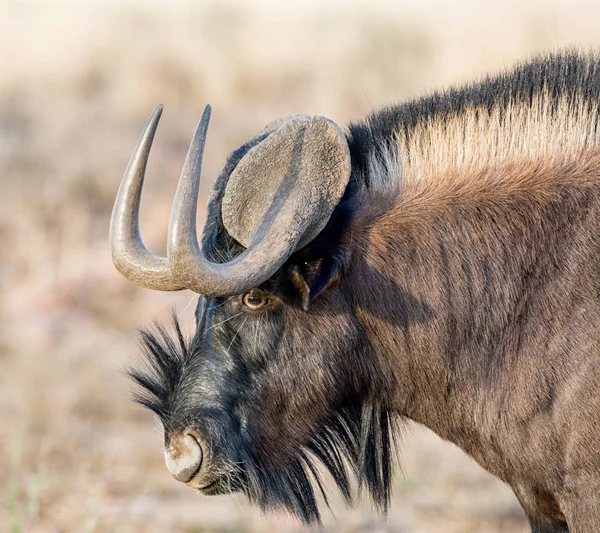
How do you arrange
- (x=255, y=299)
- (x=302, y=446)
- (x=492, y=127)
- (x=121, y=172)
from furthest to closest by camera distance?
(x=121, y=172) < (x=302, y=446) < (x=492, y=127) < (x=255, y=299)

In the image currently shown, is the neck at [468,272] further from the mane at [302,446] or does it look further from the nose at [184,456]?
the nose at [184,456]

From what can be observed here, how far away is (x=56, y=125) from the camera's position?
15258 mm

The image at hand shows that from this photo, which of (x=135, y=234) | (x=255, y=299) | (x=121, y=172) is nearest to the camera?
(x=135, y=234)

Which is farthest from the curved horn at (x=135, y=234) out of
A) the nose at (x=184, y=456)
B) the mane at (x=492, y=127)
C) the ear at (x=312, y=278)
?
the mane at (x=492, y=127)

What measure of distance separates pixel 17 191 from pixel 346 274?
33.1ft

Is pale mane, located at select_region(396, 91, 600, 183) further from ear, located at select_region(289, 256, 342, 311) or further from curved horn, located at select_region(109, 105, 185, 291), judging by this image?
curved horn, located at select_region(109, 105, 185, 291)

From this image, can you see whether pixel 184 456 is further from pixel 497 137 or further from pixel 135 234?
pixel 497 137

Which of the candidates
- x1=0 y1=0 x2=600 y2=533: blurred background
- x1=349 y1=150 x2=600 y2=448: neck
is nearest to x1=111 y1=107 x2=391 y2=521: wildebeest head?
x1=349 y1=150 x2=600 y2=448: neck

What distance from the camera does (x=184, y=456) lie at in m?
3.89

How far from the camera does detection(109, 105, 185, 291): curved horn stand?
358 centimetres

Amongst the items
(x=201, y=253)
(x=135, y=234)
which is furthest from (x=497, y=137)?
(x=135, y=234)

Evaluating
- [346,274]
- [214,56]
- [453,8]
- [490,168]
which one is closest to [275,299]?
[346,274]

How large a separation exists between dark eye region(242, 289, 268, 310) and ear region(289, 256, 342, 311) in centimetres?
12

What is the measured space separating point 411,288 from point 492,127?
68 centimetres
